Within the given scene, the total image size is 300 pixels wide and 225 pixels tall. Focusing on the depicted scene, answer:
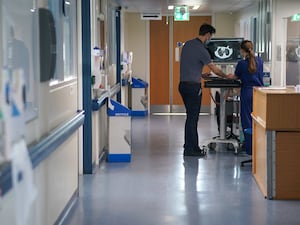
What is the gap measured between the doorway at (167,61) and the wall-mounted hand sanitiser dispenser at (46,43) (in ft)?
33.5

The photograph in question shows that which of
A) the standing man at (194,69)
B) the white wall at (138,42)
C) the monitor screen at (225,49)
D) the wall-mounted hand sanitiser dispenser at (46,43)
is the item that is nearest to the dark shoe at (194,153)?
the standing man at (194,69)

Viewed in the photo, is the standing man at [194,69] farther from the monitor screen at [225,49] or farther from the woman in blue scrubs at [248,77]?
the monitor screen at [225,49]

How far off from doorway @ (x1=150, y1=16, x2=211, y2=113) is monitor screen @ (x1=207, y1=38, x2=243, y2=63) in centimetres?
556

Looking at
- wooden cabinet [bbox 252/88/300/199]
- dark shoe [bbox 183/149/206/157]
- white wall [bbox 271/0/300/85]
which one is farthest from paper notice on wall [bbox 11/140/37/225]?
→ white wall [bbox 271/0/300/85]

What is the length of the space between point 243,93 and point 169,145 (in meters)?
1.83

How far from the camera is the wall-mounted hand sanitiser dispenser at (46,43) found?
3.76 m

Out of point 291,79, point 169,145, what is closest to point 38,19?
point 169,145

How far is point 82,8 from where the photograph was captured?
633 centimetres

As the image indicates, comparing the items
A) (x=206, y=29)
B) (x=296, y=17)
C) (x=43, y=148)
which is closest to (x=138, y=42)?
(x=296, y=17)

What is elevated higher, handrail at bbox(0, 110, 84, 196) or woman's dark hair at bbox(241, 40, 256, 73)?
woman's dark hair at bbox(241, 40, 256, 73)

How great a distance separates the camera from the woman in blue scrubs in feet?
24.0

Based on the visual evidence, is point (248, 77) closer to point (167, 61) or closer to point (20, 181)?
point (20, 181)

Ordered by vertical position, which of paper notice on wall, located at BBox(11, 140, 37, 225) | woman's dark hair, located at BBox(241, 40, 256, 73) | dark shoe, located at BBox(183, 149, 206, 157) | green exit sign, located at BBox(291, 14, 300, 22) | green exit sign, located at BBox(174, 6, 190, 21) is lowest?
dark shoe, located at BBox(183, 149, 206, 157)

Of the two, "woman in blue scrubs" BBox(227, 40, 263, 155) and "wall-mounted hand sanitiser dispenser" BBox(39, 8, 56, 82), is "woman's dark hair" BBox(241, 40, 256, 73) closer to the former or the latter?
"woman in blue scrubs" BBox(227, 40, 263, 155)
